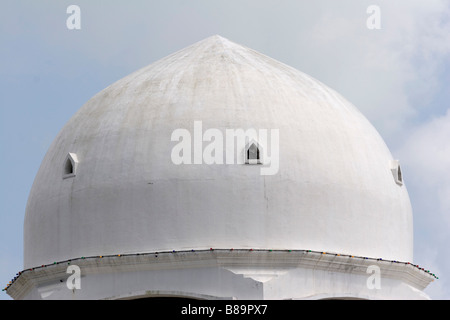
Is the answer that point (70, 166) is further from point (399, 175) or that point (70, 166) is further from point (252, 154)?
point (399, 175)

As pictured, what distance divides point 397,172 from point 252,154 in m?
5.53

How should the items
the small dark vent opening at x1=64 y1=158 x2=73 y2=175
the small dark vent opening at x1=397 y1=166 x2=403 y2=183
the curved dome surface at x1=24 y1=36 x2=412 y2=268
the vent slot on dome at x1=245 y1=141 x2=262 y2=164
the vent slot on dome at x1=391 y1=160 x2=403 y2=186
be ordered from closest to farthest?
the curved dome surface at x1=24 y1=36 x2=412 y2=268, the vent slot on dome at x1=245 y1=141 x2=262 y2=164, the small dark vent opening at x1=64 y1=158 x2=73 y2=175, the vent slot on dome at x1=391 y1=160 x2=403 y2=186, the small dark vent opening at x1=397 y1=166 x2=403 y2=183

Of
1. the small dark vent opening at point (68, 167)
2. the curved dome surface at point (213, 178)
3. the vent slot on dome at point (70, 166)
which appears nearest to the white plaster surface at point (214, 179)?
the curved dome surface at point (213, 178)

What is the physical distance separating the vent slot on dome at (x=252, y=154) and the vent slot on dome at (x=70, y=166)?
209 inches

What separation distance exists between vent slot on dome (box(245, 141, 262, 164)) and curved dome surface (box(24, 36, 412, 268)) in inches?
9.6

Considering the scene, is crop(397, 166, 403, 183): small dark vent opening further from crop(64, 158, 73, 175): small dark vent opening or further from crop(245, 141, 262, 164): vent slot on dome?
crop(64, 158, 73, 175): small dark vent opening

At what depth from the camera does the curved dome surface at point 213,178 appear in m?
41.9

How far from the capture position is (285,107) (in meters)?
43.8

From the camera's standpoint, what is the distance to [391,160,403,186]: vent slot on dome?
4538 cm

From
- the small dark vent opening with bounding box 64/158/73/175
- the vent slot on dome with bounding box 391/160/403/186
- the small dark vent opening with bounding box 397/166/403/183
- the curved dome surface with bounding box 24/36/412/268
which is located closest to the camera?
the curved dome surface with bounding box 24/36/412/268

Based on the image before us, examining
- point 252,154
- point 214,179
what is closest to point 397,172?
point 252,154

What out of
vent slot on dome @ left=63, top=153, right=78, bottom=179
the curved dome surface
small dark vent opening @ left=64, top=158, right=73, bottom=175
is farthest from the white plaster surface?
small dark vent opening @ left=64, top=158, right=73, bottom=175
